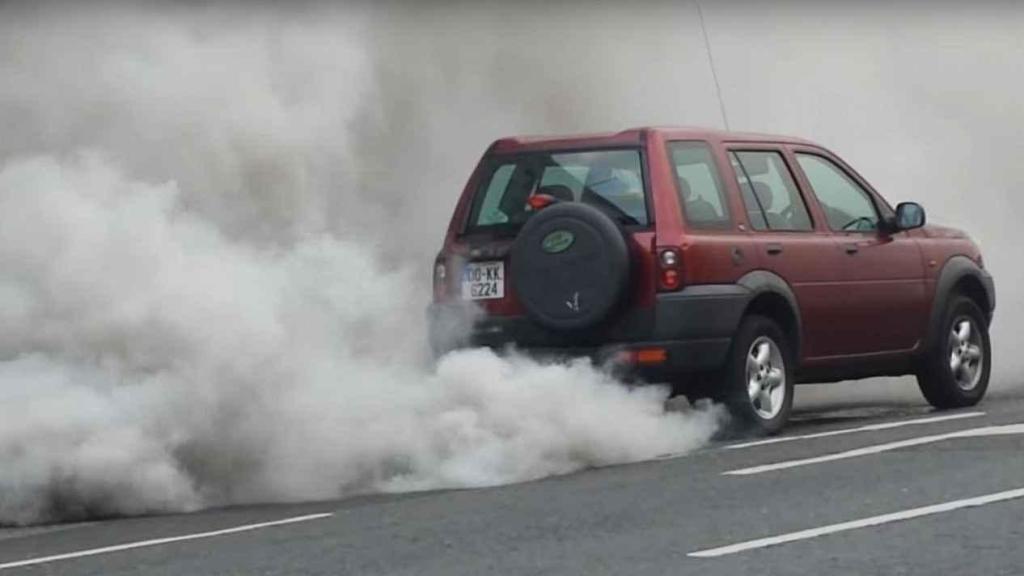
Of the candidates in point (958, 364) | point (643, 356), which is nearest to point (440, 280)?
point (643, 356)

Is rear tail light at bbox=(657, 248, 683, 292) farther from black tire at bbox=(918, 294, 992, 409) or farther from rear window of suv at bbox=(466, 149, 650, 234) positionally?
black tire at bbox=(918, 294, 992, 409)

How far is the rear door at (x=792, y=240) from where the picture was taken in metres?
12.9

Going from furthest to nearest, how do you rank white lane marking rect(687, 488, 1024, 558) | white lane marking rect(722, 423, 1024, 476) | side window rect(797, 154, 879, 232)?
1. side window rect(797, 154, 879, 232)
2. white lane marking rect(722, 423, 1024, 476)
3. white lane marking rect(687, 488, 1024, 558)

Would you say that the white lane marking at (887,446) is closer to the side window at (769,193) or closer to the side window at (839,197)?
the side window at (769,193)

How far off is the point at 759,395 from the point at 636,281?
1.14 metres

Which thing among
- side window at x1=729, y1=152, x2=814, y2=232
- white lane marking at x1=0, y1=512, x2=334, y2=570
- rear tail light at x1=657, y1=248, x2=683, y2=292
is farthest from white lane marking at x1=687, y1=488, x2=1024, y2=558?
side window at x1=729, y1=152, x2=814, y2=232

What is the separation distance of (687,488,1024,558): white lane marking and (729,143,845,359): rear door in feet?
11.4

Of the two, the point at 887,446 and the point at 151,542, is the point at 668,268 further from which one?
the point at 151,542

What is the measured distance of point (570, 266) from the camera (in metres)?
12.1

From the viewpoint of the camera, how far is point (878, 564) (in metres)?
8.05

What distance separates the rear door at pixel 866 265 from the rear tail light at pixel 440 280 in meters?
2.26

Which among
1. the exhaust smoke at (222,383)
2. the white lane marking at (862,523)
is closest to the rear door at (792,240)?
the exhaust smoke at (222,383)

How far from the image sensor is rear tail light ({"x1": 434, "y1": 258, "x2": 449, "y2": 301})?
506 inches

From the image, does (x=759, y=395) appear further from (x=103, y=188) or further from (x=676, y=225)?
(x=103, y=188)
